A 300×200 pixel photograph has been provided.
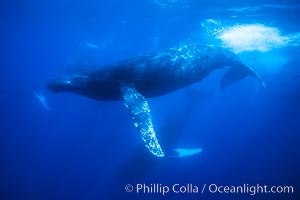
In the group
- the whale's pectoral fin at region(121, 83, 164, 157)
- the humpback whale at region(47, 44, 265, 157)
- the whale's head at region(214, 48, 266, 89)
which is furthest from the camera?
the whale's head at region(214, 48, 266, 89)

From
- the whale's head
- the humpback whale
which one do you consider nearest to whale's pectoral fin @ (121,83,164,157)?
the humpback whale

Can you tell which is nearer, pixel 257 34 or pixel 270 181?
pixel 257 34

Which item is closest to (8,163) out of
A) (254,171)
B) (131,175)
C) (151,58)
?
(131,175)

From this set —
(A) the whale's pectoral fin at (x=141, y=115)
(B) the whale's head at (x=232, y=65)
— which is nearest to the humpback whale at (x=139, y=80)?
(A) the whale's pectoral fin at (x=141, y=115)

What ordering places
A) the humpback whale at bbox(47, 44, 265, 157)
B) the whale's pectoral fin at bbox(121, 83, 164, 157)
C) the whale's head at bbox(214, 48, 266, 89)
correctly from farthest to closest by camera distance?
the whale's head at bbox(214, 48, 266, 89)
the humpback whale at bbox(47, 44, 265, 157)
the whale's pectoral fin at bbox(121, 83, 164, 157)

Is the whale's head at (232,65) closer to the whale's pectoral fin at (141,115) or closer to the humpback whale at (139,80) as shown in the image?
the humpback whale at (139,80)

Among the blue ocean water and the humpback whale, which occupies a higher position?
the blue ocean water

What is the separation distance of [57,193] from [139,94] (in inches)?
990

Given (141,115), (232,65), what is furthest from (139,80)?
(232,65)

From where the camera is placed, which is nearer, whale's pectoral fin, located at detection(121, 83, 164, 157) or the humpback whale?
whale's pectoral fin, located at detection(121, 83, 164, 157)

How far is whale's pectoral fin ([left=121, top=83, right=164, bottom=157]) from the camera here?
8062 mm

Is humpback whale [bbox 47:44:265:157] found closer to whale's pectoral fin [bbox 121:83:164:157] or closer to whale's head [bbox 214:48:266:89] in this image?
whale's pectoral fin [bbox 121:83:164:157]

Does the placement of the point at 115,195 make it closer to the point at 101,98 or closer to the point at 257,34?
the point at 257,34

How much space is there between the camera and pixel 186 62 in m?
10.4
